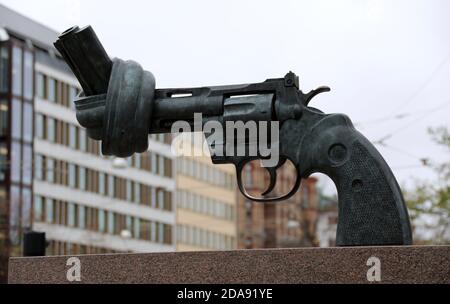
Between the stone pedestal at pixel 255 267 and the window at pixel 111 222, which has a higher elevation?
the window at pixel 111 222

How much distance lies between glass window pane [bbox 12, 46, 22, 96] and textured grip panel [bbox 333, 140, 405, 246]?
65163mm

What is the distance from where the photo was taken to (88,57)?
12492 mm

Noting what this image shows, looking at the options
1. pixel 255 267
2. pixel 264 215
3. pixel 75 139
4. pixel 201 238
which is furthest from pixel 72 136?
pixel 255 267

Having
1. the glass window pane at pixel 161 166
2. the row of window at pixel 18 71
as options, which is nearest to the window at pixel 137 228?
the glass window pane at pixel 161 166

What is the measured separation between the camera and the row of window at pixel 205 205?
98.5m

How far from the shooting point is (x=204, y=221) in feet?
332

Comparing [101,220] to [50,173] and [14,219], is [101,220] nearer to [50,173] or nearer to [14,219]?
[50,173]

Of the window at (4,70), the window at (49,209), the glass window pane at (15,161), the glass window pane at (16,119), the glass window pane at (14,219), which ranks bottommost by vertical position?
the glass window pane at (14,219)

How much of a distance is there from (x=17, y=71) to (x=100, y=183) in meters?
13.8

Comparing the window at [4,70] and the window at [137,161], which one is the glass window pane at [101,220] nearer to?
the window at [137,161]

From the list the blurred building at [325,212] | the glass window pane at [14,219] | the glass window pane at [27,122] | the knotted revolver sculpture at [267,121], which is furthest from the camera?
the blurred building at [325,212]

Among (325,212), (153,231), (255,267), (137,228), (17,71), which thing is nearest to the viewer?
(255,267)

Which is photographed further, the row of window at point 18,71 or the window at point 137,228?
the window at point 137,228
